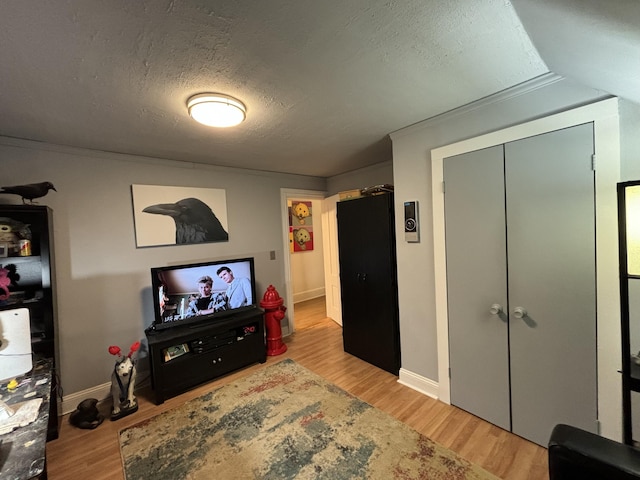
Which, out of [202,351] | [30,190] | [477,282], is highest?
[30,190]

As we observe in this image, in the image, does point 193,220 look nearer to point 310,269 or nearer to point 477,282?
point 477,282

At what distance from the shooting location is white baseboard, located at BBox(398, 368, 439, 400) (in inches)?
86.5

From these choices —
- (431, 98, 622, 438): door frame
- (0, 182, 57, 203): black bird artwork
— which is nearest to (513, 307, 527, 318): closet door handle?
(431, 98, 622, 438): door frame

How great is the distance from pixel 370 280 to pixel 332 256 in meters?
1.32

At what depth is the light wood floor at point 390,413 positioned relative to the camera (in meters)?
1.58

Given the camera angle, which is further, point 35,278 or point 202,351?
point 202,351

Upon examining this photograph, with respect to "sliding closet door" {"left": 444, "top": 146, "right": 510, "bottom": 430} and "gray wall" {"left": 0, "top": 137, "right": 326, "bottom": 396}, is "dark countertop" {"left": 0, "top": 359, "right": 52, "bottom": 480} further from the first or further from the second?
"sliding closet door" {"left": 444, "top": 146, "right": 510, "bottom": 430}

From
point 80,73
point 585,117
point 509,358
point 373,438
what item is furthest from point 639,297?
point 80,73

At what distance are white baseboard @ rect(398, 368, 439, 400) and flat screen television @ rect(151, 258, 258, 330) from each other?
1.71 m

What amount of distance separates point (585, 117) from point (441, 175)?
0.79 metres

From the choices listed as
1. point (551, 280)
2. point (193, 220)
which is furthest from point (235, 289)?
point (551, 280)

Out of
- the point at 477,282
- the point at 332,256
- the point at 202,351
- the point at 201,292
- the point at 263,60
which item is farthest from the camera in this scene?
the point at 332,256

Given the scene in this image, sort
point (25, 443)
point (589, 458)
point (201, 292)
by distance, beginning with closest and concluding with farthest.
Answer: point (589, 458) < point (25, 443) < point (201, 292)

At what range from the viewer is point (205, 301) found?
268 cm
